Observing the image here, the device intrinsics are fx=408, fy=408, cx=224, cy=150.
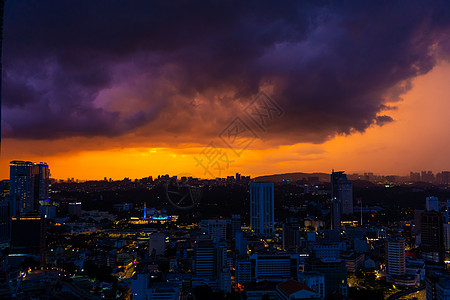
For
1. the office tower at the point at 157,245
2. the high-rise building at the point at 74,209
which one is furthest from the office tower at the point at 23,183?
the office tower at the point at 157,245

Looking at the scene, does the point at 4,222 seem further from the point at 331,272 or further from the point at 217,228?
the point at 331,272

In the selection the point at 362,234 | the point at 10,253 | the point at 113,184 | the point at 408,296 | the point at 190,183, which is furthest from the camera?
the point at 113,184

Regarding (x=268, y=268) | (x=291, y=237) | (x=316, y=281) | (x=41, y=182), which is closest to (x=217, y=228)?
(x=291, y=237)

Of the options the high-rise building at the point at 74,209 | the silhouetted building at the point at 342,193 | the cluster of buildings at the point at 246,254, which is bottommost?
the cluster of buildings at the point at 246,254

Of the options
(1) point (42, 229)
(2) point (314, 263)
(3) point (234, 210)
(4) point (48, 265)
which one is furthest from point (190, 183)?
(2) point (314, 263)

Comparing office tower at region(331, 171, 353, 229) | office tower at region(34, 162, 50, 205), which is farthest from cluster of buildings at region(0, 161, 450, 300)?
office tower at region(34, 162, 50, 205)

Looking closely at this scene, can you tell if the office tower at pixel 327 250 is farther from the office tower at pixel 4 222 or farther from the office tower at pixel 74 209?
the office tower at pixel 74 209

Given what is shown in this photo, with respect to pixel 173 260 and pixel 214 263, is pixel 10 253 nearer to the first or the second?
pixel 173 260
